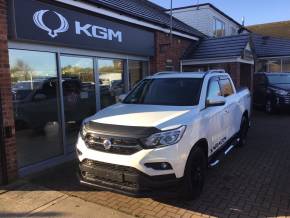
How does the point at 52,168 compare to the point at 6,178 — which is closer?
the point at 6,178

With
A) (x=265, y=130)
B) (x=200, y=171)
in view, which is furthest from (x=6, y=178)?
(x=265, y=130)

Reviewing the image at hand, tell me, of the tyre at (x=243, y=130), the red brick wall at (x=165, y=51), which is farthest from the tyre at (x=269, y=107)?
the tyre at (x=243, y=130)

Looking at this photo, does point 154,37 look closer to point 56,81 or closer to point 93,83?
point 93,83

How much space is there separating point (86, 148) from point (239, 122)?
4211 mm

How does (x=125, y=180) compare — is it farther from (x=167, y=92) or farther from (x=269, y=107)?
(x=269, y=107)

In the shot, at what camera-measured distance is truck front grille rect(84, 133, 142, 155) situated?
4.36 meters

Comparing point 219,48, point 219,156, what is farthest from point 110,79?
point 219,48

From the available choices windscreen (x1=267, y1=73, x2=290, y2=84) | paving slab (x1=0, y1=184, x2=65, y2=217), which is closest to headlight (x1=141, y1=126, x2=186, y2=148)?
paving slab (x1=0, y1=184, x2=65, y2=217)

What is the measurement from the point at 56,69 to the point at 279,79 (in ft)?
36.8

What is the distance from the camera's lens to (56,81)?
7145mm

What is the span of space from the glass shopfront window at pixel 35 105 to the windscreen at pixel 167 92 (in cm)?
181

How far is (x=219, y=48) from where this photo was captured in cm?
1360

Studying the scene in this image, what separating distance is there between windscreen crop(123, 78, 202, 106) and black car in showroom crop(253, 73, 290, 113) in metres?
9.28

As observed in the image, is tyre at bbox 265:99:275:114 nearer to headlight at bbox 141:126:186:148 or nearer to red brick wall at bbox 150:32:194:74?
red brick wall at bbox 150:32:194:74
